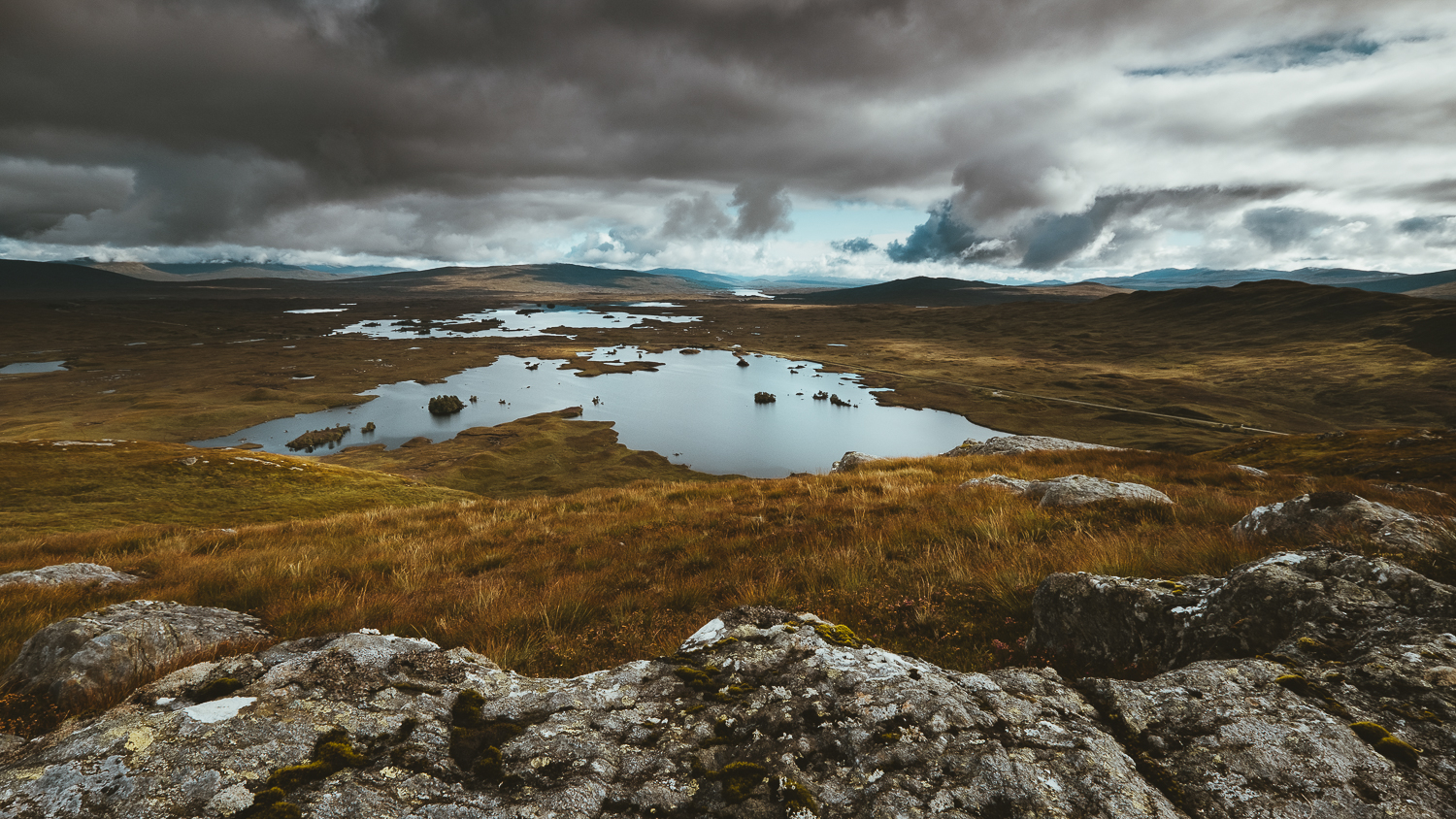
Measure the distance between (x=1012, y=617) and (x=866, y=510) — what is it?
5172 millimetres

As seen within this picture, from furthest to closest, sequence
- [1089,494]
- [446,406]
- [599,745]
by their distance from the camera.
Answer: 1. [446,406]
2. [1089,494]
3. [599,745]

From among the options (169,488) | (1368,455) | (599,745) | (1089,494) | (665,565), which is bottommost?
(169,488)

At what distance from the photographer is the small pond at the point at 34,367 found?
146 meters

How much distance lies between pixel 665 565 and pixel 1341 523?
7.89 metres

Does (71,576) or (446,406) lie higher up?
(71,576)

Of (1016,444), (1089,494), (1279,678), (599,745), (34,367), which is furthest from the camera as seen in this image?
(34,367)

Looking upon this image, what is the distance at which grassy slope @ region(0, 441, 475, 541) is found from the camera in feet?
91.6

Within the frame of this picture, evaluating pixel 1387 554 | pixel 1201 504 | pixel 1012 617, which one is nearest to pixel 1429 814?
pixel 1012 617

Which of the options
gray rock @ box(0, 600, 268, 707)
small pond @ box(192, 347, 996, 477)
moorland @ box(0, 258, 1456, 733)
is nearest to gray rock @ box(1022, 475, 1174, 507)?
moorland @ box(0, 258, 1456, 733)

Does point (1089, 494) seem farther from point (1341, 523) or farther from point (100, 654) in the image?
point (100, 654)

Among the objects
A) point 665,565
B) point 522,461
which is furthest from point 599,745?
point 522,461

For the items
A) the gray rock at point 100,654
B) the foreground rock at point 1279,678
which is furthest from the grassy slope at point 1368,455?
the gray rock at point 100,654

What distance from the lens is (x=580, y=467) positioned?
226 ft

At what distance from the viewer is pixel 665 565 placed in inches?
299
